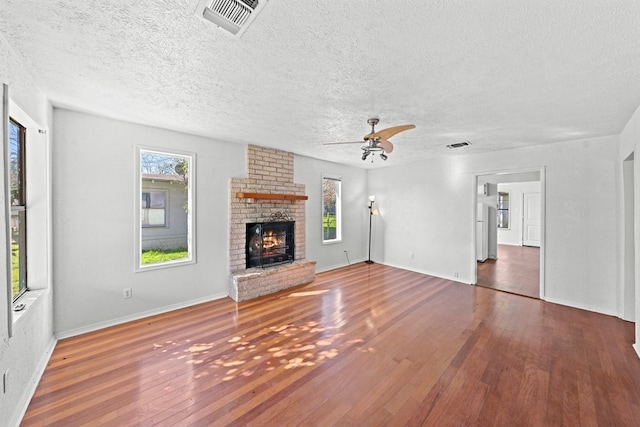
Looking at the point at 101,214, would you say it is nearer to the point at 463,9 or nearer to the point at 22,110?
the point at 22,110

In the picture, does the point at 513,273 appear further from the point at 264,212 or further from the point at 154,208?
the point at 154,208

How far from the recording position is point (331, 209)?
19.9 ft

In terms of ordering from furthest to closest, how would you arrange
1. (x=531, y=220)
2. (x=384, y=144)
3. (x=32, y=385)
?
(x=531, y=220)
(x=384, y=144)
(x=32, y=385)

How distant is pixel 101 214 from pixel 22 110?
1.41 meters

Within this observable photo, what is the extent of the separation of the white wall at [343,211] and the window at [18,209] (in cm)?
360

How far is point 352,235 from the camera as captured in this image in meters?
6.44

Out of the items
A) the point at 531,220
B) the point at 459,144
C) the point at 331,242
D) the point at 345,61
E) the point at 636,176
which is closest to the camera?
the point at 345,61

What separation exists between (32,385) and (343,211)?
17.4 feet

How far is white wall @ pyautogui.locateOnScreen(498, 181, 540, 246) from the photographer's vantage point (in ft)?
31.3

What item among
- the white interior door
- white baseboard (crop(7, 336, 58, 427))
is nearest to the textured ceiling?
white baseboard (crop(7, 336, 58, 427))

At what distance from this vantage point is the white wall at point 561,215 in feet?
11.7

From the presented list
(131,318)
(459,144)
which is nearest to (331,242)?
(459,144)

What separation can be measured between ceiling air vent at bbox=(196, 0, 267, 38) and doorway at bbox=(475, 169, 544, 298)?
4855mm

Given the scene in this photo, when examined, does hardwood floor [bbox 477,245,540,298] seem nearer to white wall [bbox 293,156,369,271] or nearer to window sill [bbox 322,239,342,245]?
white wall [bbox 293,156,369,271]
